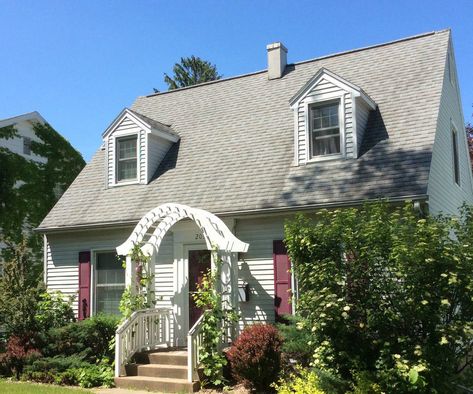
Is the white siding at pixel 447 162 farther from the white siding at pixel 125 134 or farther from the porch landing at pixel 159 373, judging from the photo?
the white siding at pixel 125 134

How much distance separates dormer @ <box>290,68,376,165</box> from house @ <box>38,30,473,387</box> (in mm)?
24

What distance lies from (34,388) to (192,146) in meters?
6.70

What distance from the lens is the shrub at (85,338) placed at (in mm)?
11047

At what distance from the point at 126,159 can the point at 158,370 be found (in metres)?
5.94

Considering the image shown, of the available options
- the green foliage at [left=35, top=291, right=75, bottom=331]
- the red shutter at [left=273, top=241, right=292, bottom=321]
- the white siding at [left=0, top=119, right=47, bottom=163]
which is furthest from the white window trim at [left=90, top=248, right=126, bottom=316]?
the white siding at [left=0, top=119, right=47, bottom=163]

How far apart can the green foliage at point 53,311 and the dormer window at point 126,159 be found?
3.24m

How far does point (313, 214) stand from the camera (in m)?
10.5

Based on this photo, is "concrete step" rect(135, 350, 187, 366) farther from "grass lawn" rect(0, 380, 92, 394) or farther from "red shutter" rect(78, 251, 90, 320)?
"red shutter" rect(78, 251, 90, 320)

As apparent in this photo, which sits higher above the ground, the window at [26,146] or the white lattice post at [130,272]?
the window at [26,146]

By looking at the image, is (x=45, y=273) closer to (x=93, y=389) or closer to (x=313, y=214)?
(x=93, y=389)

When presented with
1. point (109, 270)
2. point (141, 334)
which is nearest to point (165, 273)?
point (141, 334)

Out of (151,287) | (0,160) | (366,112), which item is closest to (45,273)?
(151,287)

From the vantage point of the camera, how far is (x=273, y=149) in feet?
40.7

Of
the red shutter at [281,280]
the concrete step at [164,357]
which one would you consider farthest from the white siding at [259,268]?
the concrete step at [164,357]
